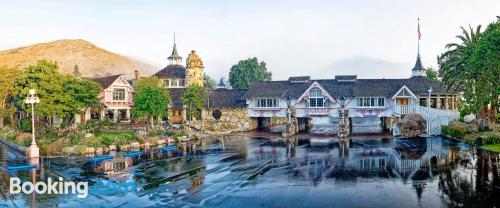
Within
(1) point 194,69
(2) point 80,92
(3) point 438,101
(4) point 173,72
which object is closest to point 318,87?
(3) point 438,101

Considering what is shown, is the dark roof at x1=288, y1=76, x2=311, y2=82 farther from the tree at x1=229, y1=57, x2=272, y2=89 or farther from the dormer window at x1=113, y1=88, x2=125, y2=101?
the tree at x1=229, y1=57, x2=272, y2=89

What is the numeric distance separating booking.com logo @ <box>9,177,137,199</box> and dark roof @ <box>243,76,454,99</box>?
38.3 metres

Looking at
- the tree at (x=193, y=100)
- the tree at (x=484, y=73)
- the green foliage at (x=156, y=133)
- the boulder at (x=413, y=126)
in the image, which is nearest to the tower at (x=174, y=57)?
the tree at (x=193, y=100)

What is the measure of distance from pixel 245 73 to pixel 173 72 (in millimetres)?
29064

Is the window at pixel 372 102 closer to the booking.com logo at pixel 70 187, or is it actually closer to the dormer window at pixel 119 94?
the dormer window at pixel 119 94

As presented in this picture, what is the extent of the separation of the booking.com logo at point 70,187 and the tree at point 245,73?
8055 centimetres

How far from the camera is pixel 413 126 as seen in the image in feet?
152

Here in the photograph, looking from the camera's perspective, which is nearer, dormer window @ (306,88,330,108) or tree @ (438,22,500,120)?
tree @ (438,22,500,120)

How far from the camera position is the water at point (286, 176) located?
18.5 metres

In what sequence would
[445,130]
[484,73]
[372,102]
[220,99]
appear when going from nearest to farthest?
[484,73] < [445,130] < [372,102] < [220,99]

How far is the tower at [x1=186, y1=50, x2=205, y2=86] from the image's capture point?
74688 millimetres

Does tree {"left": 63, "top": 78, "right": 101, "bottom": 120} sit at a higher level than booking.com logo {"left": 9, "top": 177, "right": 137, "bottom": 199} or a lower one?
higher

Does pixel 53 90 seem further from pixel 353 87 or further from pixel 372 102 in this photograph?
pixel 372 102


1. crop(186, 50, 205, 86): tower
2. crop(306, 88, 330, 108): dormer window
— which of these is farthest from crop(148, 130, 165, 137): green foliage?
crop(186, 50, 205, 86): tower
